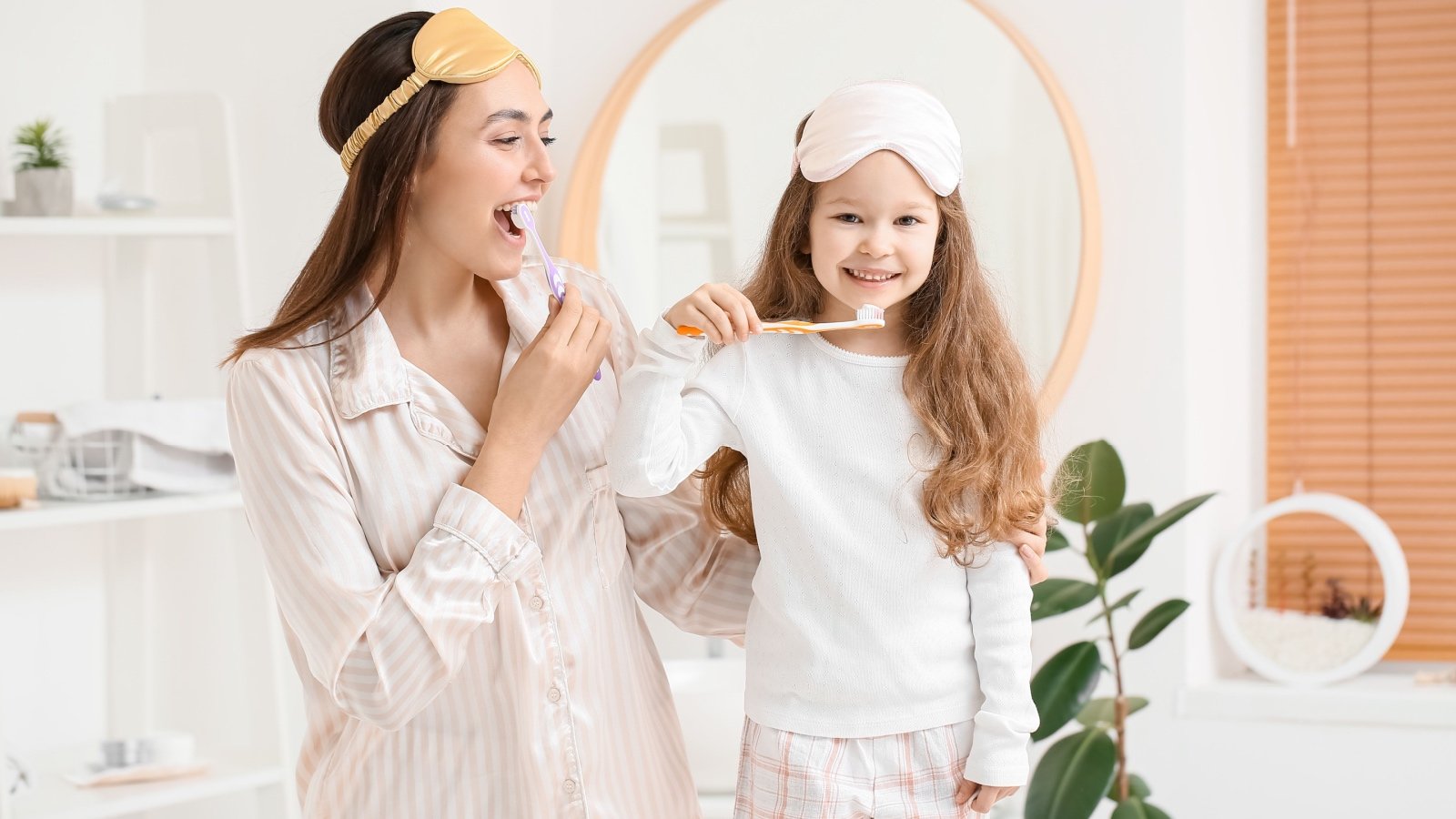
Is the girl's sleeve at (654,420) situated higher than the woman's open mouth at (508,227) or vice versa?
the woman's open mouth at (508,227)

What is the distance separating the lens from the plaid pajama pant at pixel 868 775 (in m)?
1.19

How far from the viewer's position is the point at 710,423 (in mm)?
1245

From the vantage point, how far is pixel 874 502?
4.04 feet

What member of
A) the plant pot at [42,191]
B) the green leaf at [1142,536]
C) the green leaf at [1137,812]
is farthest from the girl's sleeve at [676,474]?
the plant pot at [42,191]

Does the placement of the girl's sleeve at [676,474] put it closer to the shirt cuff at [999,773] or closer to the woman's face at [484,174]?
the woman's face at [484,174]

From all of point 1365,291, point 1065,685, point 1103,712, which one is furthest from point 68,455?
point 1365,291

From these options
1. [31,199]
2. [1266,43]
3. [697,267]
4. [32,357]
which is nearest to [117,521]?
[32,357]

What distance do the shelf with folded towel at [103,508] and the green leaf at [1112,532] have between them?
1228mm

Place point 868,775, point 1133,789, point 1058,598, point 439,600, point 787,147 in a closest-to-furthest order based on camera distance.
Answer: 1. point 439,600
2. point 868,775
3. point 1058,598
4. point 1133,789
5. point 787,147

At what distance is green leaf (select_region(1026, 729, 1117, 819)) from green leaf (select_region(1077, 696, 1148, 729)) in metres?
0.03

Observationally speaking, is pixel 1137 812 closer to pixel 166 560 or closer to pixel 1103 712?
pixel 1103 712

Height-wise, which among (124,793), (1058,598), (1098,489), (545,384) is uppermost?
(545,384)

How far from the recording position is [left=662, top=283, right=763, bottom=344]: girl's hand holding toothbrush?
112 cm

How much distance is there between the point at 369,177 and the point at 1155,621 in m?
1.39
